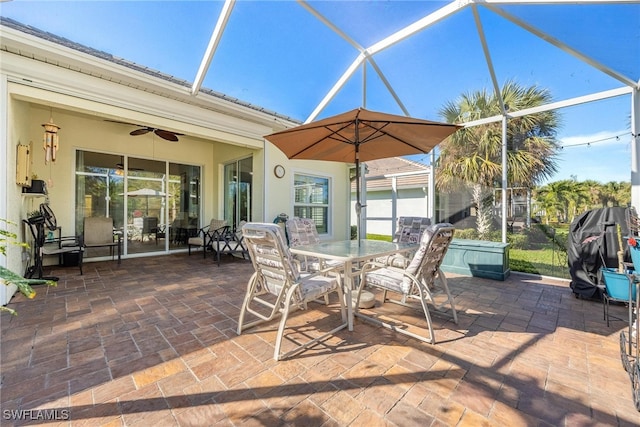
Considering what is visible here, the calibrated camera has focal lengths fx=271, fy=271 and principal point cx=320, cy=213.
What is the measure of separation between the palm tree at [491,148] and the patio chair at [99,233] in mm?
7027

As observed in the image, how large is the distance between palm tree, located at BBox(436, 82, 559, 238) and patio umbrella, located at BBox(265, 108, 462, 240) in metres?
2.26

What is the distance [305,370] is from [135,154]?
6685 millimetres

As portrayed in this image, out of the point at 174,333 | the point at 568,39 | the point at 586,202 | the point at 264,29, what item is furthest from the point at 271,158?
the point at 586,202

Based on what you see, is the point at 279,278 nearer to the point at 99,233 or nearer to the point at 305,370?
the point at 305,370

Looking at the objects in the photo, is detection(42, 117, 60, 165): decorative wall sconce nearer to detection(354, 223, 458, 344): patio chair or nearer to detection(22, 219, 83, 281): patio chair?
Answer: detection(22, 219, 83, 281): patio chair

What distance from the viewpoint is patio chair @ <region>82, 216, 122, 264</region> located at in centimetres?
551

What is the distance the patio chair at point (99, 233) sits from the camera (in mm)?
5508

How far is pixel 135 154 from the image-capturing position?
648 centimetres

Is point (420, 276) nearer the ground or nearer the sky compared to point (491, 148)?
nearer the ground

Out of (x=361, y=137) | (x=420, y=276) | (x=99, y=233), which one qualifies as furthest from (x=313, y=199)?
(x=420, y=276)

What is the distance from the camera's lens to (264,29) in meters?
4.13

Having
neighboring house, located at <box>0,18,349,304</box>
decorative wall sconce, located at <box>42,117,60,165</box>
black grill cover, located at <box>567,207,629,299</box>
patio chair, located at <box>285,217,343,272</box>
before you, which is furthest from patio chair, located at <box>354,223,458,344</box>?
decorative wall sconce, located at <box>42,117,60,165</box>

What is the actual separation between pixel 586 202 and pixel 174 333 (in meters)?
6.02

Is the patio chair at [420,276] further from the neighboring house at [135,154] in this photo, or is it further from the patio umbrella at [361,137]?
the neighboring house at [135,154]
